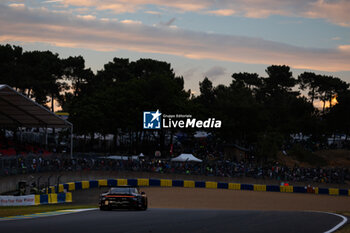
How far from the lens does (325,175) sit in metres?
58.6

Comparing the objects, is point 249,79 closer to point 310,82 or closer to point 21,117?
point 310,82

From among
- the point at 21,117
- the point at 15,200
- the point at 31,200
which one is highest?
the point at 21,117

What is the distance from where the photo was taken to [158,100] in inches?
3174

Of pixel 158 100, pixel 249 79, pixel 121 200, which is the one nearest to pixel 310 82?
pixel 249 79

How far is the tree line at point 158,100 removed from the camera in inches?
3159

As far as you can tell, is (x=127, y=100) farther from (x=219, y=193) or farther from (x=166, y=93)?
(x=219, y=193)

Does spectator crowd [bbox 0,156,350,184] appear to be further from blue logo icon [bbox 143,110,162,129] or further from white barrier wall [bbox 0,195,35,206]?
white barrier wall [bbox 0,195,35,206]

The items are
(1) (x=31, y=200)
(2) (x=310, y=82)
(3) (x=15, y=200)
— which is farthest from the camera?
(2) (x=310, y=82)

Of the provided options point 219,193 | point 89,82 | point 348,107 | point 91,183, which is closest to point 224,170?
point 219,193

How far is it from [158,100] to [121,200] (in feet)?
191

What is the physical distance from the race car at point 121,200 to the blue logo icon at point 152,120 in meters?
44.2

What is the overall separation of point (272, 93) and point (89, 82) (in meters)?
43.1

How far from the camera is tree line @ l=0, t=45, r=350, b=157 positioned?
8025 centimetres

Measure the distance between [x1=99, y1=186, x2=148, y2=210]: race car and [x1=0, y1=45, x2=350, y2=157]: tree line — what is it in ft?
173
